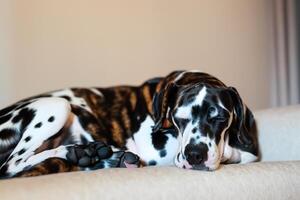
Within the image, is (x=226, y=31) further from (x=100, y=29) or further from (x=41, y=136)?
(x=41, y=136)

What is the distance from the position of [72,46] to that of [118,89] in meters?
0.38

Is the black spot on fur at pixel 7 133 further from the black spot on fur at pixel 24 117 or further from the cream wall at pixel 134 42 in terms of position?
the cream wall at pixel 134 42

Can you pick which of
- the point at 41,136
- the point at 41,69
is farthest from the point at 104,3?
the point at 41,136

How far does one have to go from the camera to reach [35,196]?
38.3 inches

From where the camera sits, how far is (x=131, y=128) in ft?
6.28

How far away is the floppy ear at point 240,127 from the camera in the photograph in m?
1.61

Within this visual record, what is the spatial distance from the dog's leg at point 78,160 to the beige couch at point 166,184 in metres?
0.37

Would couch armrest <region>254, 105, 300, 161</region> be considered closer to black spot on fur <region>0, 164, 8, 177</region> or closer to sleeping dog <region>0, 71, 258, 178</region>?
sleeping dog <region>0, 71, 258, 178</region>

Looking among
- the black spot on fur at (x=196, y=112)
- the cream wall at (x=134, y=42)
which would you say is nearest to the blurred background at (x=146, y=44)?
the cream wall at (x=134, y=42)

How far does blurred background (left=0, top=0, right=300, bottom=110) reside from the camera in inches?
85.6

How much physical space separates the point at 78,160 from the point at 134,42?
3.49 ft

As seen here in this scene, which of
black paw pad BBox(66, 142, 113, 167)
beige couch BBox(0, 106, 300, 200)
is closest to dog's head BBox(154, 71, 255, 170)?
beige couch BBox(0, 106, 300, 200)

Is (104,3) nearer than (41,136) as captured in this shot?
No

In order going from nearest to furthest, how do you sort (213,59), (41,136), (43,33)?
(41,136) → (43,33) → (213,59)
